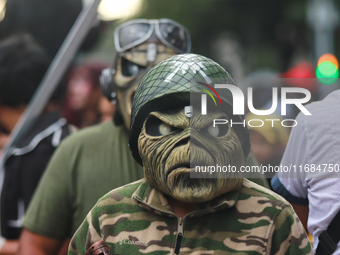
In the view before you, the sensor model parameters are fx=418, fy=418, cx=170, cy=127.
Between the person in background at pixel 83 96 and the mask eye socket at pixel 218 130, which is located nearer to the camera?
the mask eye socket at pixel 218 130

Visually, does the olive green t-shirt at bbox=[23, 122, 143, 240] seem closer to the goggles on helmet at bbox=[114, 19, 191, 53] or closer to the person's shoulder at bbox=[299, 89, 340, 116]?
the goggles on helmet at bbox=[114, 19, 191, 53]

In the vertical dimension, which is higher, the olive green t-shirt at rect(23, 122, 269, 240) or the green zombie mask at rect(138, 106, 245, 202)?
the green zombie mask at rect(138, 106, 245, 202)

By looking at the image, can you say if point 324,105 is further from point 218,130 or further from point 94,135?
point 94,135

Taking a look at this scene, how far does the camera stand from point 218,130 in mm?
1484

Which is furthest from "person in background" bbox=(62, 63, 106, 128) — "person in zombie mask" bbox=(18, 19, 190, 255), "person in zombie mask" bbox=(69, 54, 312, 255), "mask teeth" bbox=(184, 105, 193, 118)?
"mask teeth" bbox=(184, 105, 193, 118)

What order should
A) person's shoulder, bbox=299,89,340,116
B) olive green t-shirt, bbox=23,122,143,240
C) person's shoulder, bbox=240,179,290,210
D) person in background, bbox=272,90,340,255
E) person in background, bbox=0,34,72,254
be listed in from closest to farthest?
person's shoulder, bbox=240,179,290,210, person in background, bbox=272,90,340,255, person's shoulder, bbox=299,89,340,116, olive green t-shirt, bbox=23,122,143,240, person in background, bbox=0,34,72,254

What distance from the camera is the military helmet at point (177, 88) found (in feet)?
4.90

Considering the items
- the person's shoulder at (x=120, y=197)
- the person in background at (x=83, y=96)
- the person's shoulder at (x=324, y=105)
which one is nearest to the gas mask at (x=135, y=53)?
the person's shoulder at (x=120, y=197)

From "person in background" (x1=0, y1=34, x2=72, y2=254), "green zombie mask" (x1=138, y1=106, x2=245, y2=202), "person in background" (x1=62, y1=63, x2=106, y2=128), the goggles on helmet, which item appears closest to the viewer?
"green zombie mask" (x1=138, y1=106, x2=245, y2=202)

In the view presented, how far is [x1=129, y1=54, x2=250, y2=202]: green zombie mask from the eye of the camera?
142cm

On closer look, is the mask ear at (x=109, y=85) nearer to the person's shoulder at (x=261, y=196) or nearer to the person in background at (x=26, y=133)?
the person in background at (x=26, y=133)

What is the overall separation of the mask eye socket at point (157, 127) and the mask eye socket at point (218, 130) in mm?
128

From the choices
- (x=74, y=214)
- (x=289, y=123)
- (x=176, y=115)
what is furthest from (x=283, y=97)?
(x=74, y=214)

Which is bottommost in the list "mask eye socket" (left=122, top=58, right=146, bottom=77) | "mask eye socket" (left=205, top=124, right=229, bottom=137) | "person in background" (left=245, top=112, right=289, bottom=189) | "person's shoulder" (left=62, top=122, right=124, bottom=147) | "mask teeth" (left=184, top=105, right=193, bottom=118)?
"person's shoulder" (left=62, top=122, right=124, bottom=147)
